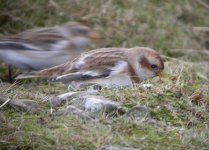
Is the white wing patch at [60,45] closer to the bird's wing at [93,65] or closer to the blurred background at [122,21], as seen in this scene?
the bird's wing at [93,65]

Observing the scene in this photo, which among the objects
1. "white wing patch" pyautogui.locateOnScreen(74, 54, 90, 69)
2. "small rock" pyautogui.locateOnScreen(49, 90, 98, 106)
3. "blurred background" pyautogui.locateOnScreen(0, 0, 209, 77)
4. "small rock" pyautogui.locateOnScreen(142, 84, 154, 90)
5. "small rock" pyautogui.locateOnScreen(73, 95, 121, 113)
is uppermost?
"small rock" pyautogui.locateOnScreen(73, 95, 121, 113)

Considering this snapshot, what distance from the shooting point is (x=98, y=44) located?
7.89 meters

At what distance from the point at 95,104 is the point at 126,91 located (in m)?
0.46

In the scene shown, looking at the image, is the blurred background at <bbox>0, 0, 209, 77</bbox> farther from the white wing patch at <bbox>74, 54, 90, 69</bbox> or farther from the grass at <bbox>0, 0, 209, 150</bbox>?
the white wing patch at <bbox>74, 54, 90, 69</bbox>

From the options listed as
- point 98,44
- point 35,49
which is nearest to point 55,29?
point 35,49

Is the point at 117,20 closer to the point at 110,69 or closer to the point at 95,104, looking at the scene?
the point at 110,69

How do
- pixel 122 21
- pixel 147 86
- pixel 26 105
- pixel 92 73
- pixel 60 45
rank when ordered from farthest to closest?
pixel 122 21 → pixel 60 45 → pixel 92 73 → pixel 147 86 → pixel 26 105

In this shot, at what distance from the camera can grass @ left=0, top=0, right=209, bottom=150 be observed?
424cm

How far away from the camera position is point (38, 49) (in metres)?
6.56

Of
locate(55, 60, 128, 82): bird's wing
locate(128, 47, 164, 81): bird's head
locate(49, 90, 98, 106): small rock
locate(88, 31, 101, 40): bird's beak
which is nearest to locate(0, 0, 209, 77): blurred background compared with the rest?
locate(88, 31, 101, 40): bird's beak

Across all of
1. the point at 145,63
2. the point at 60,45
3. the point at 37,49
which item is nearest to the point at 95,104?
the point at 145,63

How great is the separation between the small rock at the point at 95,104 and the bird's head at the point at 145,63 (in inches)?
51.3

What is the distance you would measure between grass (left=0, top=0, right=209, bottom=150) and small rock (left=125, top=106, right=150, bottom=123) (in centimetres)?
9

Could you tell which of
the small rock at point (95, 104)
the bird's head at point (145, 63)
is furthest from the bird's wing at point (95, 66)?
the small rock at point (95, 104)
